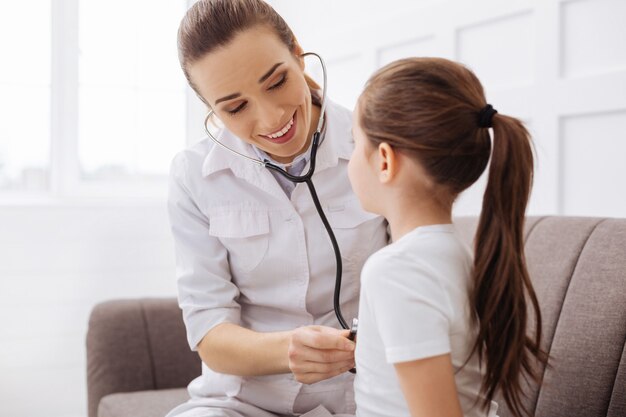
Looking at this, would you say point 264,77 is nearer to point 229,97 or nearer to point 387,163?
point 229,97

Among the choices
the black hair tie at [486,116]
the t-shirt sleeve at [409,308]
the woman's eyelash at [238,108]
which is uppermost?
the woman's eyelash at [238,108]

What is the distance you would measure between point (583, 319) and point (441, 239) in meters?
0.55

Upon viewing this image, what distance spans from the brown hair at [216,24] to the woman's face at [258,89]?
0.5 inches

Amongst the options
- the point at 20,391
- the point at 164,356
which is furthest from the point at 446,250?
the point at 20,391

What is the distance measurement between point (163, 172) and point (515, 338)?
2672 mm

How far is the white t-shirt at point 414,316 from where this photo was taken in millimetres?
873

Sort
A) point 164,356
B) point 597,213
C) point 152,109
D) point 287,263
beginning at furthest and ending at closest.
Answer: point 152,109
point 164,356
point 597,213
point 287,263

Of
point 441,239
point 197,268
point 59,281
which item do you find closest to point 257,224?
point 197,268

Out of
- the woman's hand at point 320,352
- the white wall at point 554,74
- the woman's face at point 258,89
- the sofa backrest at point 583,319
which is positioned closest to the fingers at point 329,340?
the woman's hand at point 320,352

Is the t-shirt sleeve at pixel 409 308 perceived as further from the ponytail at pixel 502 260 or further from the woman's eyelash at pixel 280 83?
the woman's eyelash at pixel 280 83

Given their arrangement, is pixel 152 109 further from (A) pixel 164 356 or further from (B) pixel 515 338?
(B) pixel 515 338

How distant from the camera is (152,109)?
11.1 ft

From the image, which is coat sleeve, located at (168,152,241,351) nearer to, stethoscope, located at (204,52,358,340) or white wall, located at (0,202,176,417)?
stethoscope, located at (204,52,358,340)

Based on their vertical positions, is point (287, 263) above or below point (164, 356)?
above
